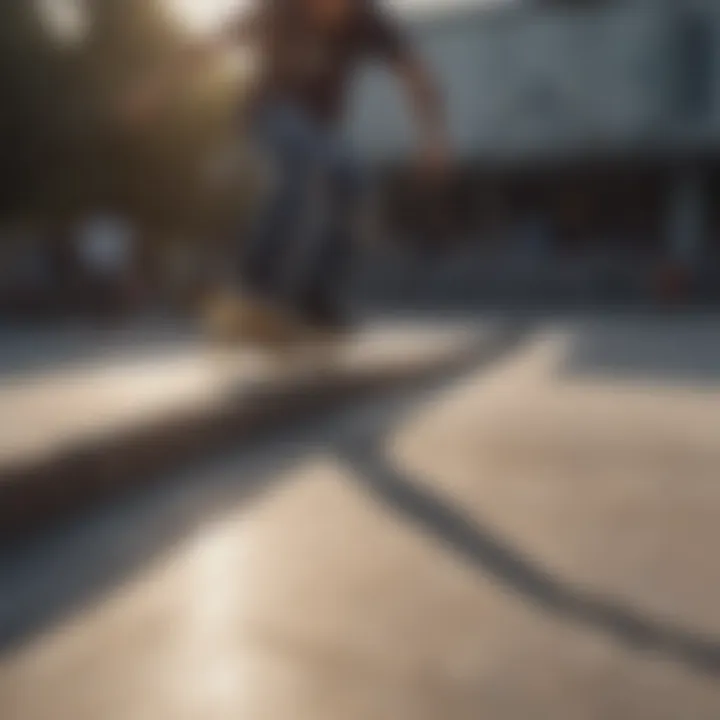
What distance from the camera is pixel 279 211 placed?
8.64ft

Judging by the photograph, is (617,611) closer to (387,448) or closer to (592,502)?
(592,502)

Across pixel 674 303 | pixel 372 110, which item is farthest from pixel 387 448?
pixel 372 110

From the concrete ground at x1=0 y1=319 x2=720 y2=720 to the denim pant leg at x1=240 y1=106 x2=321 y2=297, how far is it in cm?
104

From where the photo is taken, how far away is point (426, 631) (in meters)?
0.88

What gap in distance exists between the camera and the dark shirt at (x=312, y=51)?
238 centimetres

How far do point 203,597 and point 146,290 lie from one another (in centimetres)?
548

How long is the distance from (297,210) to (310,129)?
230 millimetres

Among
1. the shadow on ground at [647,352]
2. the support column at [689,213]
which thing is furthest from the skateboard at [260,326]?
the support column at [689,213]

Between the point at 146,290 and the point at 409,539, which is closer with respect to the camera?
the point at 409,539

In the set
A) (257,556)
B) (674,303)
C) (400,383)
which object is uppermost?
(257,556)

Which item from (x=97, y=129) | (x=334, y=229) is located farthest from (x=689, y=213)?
(x=334, y=229)

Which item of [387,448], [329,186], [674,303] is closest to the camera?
[387,448]

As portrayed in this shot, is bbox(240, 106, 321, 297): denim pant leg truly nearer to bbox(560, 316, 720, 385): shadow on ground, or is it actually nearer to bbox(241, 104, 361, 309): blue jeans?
bbox(241, 104, 361, 309): blue jeans

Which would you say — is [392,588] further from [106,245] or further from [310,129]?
[106,245]
